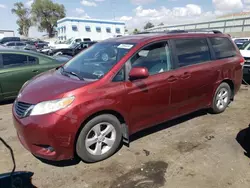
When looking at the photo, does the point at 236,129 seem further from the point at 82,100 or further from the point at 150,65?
the point at 82,100

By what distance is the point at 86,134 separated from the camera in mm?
3027

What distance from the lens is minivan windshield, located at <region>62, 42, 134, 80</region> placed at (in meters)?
3.39

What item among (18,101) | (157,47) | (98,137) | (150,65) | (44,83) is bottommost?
(98,137)

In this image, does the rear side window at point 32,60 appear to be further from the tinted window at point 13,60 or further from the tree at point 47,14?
the tree at point 47,14

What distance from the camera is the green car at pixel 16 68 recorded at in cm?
569

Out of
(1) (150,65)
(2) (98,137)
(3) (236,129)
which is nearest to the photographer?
(2) (98,137)

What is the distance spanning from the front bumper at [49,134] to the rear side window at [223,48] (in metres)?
3.32

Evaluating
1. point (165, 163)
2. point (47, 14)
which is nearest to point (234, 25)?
point (165, 163)

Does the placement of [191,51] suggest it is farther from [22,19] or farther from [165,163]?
[22,19]

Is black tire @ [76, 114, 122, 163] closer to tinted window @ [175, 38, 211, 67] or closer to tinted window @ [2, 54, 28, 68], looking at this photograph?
tinted window @ [175, 38, 211, 67]

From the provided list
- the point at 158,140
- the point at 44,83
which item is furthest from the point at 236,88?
the point at 44,83

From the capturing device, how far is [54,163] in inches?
128

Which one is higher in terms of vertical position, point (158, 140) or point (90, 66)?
point (90, 66)

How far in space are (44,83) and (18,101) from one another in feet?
1.42
